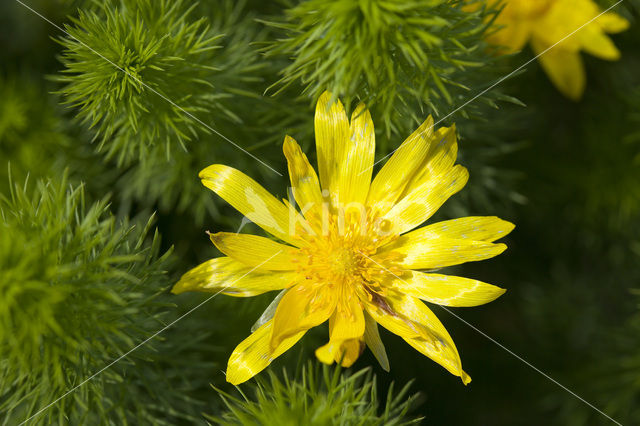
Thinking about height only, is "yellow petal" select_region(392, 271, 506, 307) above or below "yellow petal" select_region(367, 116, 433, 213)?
below

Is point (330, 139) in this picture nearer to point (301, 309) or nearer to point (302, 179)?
point (302, 179)

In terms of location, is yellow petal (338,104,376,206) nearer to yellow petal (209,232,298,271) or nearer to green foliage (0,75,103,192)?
yellow petal (209,232,298,271)

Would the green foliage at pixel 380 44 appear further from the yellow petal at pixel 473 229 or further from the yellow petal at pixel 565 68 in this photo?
the yellow petal at pixel 565 68

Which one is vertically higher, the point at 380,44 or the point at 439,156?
the point at 380,44

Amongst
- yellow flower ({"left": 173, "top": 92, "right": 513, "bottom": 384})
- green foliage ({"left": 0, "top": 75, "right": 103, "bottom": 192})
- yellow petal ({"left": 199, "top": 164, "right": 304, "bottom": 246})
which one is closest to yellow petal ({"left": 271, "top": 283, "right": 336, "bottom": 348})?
yellow flower ({"left": 173, "top": 92, "right": 513, "bottom": 384})

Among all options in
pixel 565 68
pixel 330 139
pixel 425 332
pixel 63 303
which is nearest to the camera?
pixel 63 303

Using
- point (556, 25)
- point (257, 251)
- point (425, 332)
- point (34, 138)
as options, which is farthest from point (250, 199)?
point (556, 25)

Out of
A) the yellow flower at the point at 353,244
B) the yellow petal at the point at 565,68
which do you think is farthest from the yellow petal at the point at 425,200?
the yellow petal at the point at 565,68
